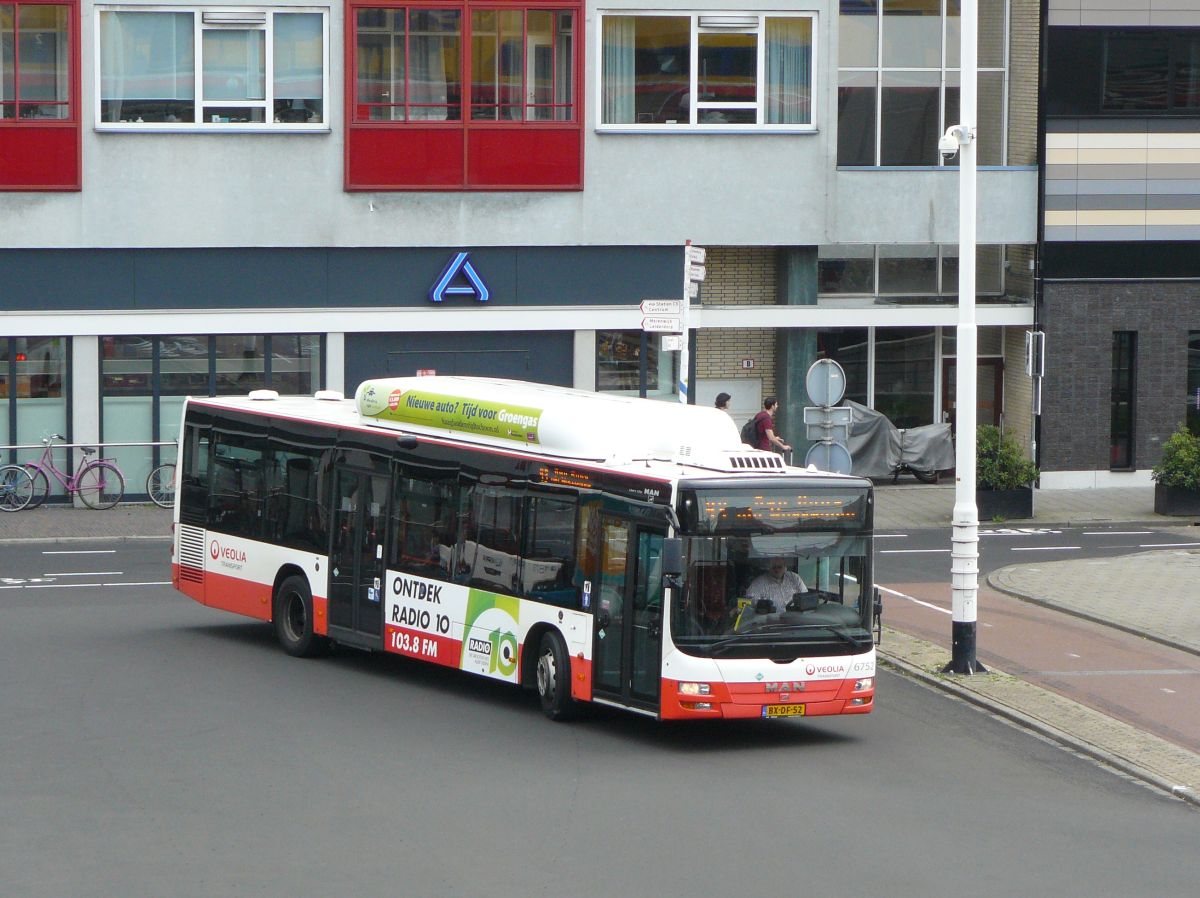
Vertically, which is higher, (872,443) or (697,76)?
(697,76)

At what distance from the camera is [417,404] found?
1728 centimetres

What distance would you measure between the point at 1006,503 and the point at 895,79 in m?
8.60

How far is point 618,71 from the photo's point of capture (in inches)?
1289

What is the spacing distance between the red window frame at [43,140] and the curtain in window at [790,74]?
482 inches

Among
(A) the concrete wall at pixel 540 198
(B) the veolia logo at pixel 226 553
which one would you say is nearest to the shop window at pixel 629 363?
(A) the concrete wall at pixel 540 198

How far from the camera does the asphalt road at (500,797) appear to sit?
396 inches

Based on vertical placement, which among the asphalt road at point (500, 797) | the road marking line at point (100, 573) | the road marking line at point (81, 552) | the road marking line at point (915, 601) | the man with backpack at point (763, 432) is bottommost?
the road marking line at point (81, 552)

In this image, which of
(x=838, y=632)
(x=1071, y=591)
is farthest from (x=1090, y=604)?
(x=838, y=632)

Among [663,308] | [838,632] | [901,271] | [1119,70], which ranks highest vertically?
[1119,70]

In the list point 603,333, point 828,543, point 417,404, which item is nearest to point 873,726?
point 828,543

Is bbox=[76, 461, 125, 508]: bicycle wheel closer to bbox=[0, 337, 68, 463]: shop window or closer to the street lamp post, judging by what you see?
bbox=[0, 337, 68, 463]: shop window

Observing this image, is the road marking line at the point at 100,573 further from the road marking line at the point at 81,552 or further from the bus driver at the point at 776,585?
the bus driver at the point at 776,585

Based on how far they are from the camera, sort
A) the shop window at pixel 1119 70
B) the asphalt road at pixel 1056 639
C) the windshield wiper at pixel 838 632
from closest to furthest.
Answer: the windshield wiper at pixel 838 632 < the asphalt road at pixel 1056 639 < the shop window at pixel 1119 70

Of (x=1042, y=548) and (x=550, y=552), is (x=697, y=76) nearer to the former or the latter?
(x=1042, y=548)
